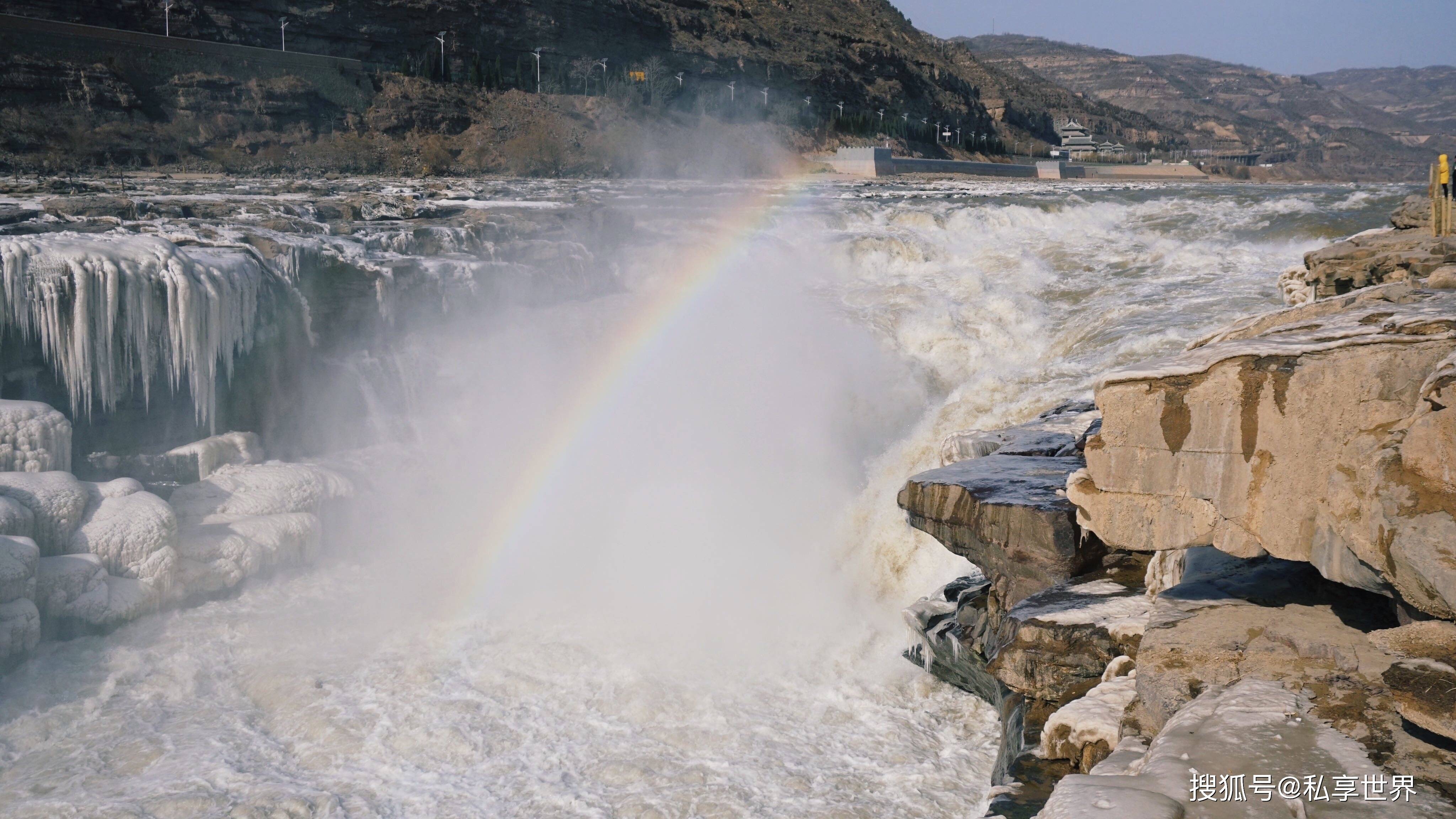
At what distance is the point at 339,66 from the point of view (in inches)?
1945

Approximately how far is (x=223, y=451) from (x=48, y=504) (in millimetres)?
2552

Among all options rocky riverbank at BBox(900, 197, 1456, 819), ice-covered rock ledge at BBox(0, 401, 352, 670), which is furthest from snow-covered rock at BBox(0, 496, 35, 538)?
rocky riverbank at BBox(900, 197, 1456, 819)

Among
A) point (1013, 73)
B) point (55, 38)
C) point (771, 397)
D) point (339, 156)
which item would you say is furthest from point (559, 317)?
point (1013, 73)

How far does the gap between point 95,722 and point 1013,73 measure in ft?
514

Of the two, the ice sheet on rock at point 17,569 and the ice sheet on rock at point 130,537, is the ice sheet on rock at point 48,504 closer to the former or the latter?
the ice sheet on rock at point 130,537

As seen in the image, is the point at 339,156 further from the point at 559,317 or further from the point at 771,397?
the point at 771,397

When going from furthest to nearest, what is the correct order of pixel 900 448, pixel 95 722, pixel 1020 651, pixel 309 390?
pixel 309 390 < pixel 900 448 < pixel 95 722 < pixel 1020 651

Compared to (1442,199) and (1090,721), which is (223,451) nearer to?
(1090,721)

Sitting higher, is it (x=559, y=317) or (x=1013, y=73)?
(x=1013, y=73)

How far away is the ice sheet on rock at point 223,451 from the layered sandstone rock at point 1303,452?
10.1 m

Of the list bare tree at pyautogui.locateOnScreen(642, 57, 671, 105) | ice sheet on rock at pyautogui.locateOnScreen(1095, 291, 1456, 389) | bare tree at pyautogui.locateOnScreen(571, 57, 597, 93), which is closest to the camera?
ice sheet on rock at pyautogui.locateOnScreen(1095, 291, 1456, 389)

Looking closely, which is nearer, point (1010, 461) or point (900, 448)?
point (1010, 461)

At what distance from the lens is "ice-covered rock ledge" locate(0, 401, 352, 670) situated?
8734 millimetres

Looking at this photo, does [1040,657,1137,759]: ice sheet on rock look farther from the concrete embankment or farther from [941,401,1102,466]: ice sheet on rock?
the concrete embankment
